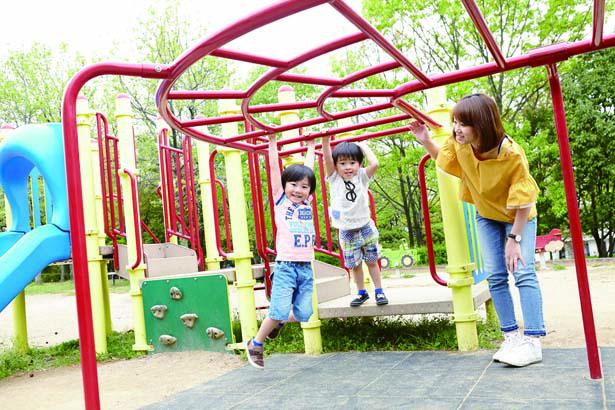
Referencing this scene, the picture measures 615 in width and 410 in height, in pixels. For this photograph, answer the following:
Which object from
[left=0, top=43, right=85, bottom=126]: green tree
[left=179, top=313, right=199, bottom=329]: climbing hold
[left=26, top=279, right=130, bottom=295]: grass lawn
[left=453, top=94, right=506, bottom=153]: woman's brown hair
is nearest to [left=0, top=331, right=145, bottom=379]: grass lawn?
[left=179, top=313, right=199, bottom=329]: climbing hold

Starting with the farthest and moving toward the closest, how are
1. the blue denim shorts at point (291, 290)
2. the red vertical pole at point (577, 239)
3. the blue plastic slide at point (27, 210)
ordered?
1. the blue plastic slide at point (27, 210)
2. the blue denim shorts at point (291, 290)
3. the red vertical pole at point (577, 239)

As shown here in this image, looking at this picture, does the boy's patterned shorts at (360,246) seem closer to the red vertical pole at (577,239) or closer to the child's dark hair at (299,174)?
the child's dark hair at (299,174)

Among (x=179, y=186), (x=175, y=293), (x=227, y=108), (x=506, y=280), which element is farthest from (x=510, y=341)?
(x=179, y=186)

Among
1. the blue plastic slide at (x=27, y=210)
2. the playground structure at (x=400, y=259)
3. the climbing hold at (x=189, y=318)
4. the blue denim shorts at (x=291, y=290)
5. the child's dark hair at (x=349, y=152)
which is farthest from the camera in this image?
the playground structure at (x=400, y=259)

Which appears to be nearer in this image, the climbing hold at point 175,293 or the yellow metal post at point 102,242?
the climbing hold at point 175,293

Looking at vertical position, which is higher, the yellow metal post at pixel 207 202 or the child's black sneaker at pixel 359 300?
the yellow metal post at pixel 207 202

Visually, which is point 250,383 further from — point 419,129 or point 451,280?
point 419,129

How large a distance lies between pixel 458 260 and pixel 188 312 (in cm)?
241

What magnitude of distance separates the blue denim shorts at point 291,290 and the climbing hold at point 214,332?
1.44 metres

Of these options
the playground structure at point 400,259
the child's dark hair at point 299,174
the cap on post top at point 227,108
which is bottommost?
the playground structure at point 400,259

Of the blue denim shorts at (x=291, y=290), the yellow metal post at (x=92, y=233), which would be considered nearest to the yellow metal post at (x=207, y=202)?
the yellow metal post at (x=92, y=233)

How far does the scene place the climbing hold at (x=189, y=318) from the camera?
4.84m

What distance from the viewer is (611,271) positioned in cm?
1008

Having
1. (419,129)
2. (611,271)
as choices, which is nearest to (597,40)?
(419,129)
